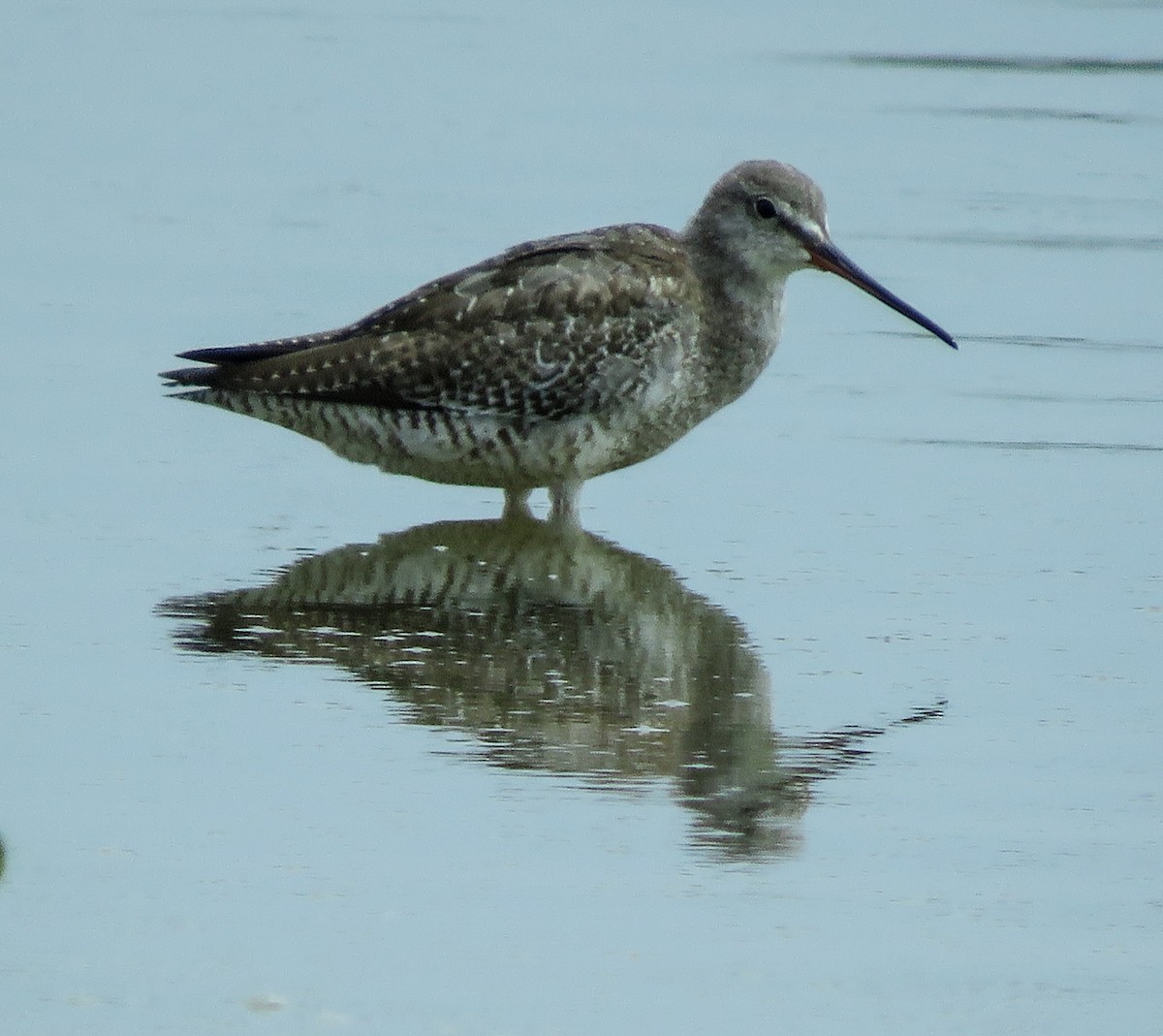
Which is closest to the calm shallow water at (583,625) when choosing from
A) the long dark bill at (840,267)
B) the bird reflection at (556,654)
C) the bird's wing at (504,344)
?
the bird reflection at (556,654)

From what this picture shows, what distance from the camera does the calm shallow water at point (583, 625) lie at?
15.7 feet

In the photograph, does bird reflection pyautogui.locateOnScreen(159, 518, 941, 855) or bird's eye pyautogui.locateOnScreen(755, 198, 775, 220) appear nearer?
bird reflection pyautogui.locateOnScreen(159, 518, 941, 855)

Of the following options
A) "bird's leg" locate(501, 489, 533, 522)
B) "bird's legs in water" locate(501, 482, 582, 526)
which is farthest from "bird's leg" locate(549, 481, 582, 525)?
"bird's leg" locate(501, 489, 533, 522)

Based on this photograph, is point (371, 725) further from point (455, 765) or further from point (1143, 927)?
point (1143, 927)

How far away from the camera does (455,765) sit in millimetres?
5738

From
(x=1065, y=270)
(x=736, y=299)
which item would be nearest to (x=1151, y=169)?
(x=1065, y=270)

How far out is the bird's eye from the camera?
8672mm

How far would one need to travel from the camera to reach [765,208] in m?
8.67

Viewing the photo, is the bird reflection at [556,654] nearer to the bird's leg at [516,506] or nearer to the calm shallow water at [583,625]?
the calm shallow water at [583,625]

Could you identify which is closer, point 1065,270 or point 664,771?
point 664,771

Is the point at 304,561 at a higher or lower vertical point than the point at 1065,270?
lower

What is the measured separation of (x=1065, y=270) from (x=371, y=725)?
600 centimetres

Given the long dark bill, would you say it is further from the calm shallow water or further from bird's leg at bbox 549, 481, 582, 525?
bird's leg at bbox 549, 481, 582, 525

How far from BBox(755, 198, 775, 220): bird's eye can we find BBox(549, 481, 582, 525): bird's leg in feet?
3.78
